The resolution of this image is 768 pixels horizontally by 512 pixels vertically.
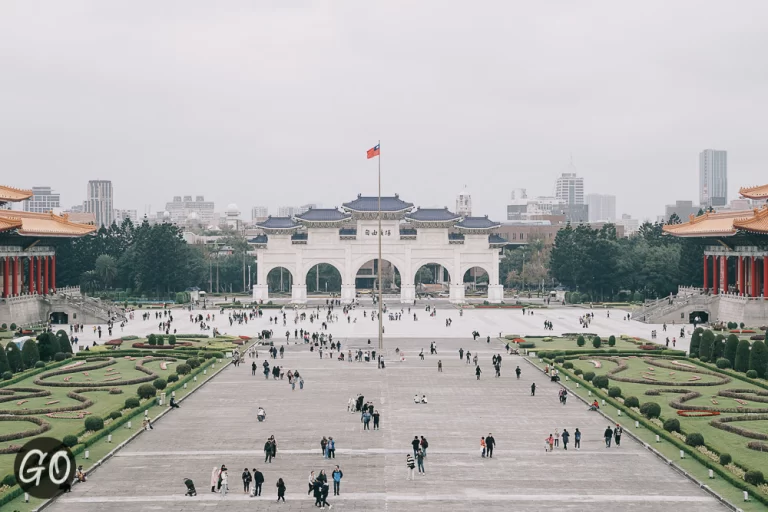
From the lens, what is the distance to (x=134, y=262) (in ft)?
359

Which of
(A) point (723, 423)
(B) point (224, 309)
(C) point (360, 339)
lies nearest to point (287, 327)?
(C) point (360, 339)

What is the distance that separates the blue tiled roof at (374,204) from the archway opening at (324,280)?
24730 millimetres

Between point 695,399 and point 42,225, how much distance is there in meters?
61.0

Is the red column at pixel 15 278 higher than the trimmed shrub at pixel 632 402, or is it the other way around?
the red column at pixel 15 278

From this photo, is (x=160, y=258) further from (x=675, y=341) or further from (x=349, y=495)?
(x=349, y=495)

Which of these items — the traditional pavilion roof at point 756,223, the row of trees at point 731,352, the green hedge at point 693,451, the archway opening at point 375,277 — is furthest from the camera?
the archway opening at point 375,277

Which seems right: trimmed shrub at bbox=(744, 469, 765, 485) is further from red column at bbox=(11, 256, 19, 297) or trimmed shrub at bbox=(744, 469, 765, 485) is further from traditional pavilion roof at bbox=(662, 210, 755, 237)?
red column at bbox=(11, 256, 19, 297)

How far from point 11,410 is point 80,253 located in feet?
228

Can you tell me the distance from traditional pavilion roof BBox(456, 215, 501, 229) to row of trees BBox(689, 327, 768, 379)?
2147 inches

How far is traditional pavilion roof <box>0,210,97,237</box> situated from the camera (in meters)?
74.4

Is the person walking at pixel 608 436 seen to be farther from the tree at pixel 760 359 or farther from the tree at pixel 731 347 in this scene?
the tree at pixel 731 347

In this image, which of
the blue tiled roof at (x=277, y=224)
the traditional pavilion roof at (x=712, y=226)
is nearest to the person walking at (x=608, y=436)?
the traditional pavilion roof at (x=712, y=226)

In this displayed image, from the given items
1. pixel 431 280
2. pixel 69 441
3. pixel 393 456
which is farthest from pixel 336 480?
pixel 431 280

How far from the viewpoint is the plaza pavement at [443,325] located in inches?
2830
